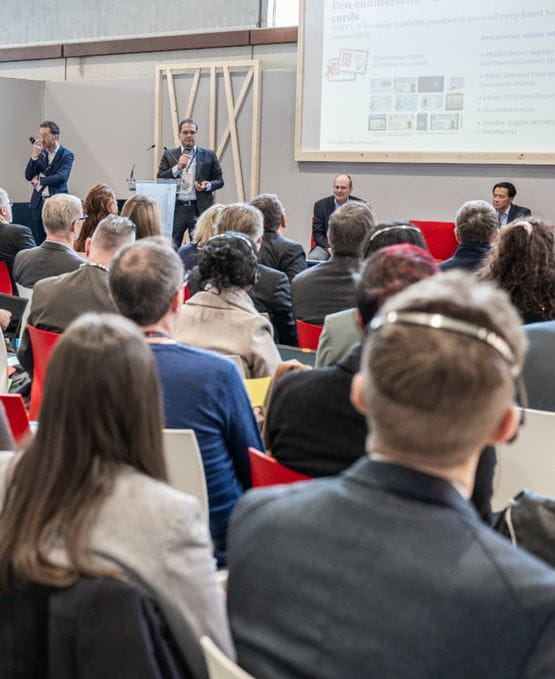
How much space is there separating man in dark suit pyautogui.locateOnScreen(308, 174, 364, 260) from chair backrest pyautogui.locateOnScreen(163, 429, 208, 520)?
6213mm

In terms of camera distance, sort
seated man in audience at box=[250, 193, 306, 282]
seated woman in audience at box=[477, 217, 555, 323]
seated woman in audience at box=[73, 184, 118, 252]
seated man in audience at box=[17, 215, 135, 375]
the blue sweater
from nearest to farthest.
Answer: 1. the blue sweater
2. seated woman in audience at box=[477, 217, 555, 323]
3. seated man in audience at box=[17, 215, 135, 375]
4. seated man in audience at box=[250, 193, 306, 282]
5. seated woman in audience at box=[73, 184, 118, 252]

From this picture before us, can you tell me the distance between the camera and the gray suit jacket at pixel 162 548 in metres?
1.27

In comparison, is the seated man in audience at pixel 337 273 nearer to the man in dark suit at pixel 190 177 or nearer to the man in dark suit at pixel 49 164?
the man in dark suit at pixel 190 177

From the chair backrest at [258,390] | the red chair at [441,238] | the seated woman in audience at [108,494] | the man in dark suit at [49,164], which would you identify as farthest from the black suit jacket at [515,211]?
the seated woman in audience at [108,494]

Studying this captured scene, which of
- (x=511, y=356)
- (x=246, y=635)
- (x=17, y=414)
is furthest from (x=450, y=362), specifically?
(x=17, y=414)

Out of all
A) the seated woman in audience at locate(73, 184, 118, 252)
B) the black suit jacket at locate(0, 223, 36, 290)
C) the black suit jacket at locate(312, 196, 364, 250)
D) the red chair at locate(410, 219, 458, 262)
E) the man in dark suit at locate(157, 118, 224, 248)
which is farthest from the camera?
the man in dark suit at locate(157, 118, 224, 248)

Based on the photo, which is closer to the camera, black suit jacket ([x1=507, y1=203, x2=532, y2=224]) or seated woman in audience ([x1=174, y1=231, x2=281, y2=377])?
seated woman in audience ([x1=174, y1=231, x2=281, y2=377])

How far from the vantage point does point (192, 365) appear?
220 cm

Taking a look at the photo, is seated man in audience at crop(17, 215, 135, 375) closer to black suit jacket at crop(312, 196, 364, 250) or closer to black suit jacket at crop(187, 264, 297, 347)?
black suit jacket at crop(187, 264, 297, 347)

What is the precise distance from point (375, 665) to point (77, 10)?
1182 cm

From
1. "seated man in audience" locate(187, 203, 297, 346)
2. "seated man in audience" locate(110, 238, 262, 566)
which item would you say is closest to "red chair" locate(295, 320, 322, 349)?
"seated man in audience" locate(187, 203, 297, 346)

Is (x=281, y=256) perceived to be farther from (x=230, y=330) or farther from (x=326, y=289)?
(x=230, y=330)

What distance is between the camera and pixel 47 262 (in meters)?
4.45

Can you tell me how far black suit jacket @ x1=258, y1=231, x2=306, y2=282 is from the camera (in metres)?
5.18
